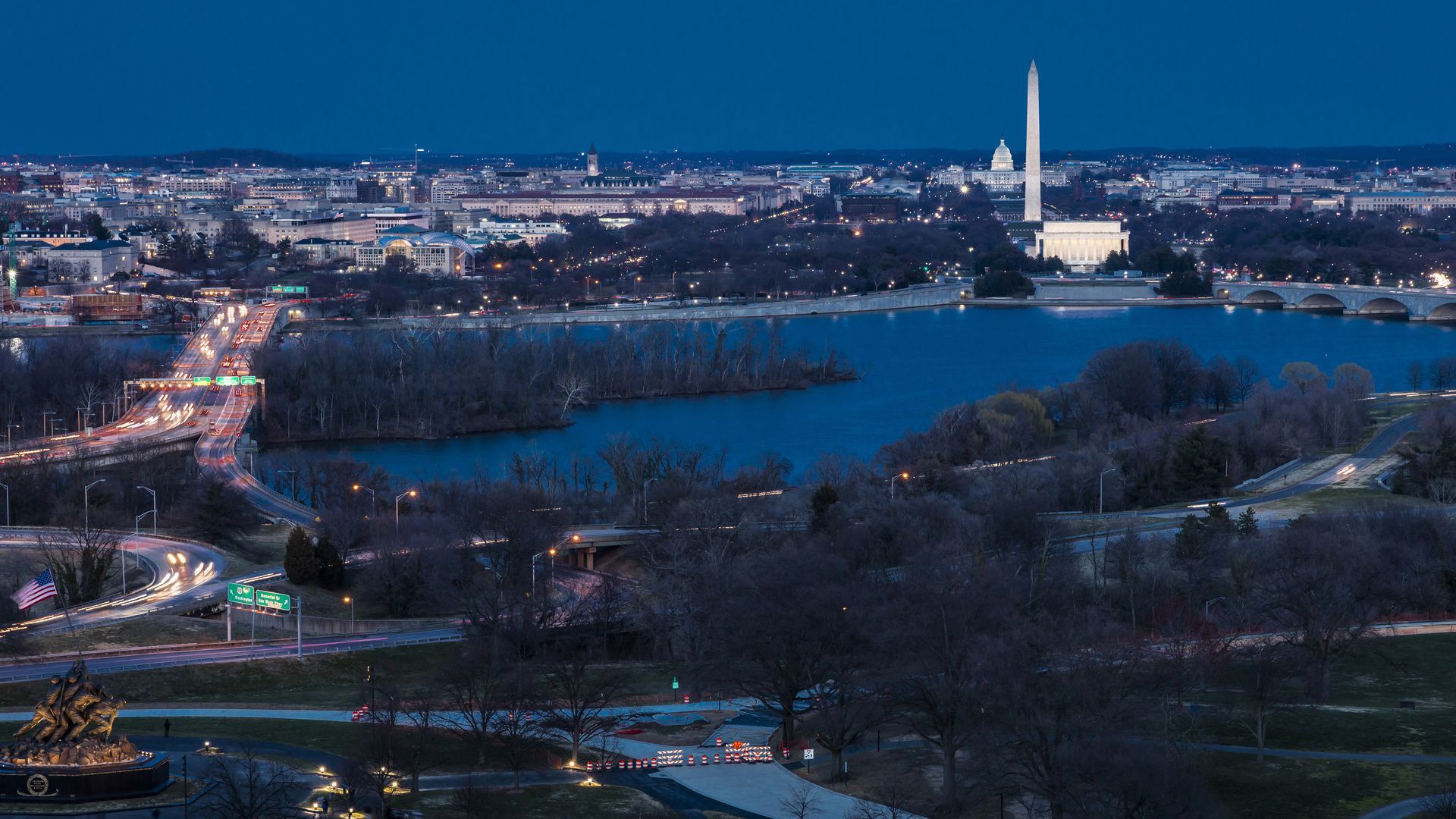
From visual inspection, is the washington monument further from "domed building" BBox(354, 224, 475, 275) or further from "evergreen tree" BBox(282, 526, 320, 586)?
"evergreen tree" BBox(282, 526, 320, 586)

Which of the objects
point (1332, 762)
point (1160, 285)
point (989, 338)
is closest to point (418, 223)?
point (1160, 285)

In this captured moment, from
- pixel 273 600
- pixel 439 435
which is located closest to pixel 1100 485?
pixel 273 600

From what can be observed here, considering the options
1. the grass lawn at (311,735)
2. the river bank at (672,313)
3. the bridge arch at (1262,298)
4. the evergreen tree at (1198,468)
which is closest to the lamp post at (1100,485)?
the evergreen tree at (1198,468)

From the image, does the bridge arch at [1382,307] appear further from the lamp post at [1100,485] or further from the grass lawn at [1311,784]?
the grass lawn at [1311,784]

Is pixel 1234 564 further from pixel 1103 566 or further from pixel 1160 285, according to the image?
→ pixel 1160 285

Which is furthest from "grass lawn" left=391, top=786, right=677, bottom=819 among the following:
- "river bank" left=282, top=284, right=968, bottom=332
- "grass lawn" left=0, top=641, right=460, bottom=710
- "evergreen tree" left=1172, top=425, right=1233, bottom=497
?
"river bank" left=282, top=284, right=968, bottom=332

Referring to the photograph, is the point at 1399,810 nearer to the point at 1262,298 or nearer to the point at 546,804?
the point at 546,804
